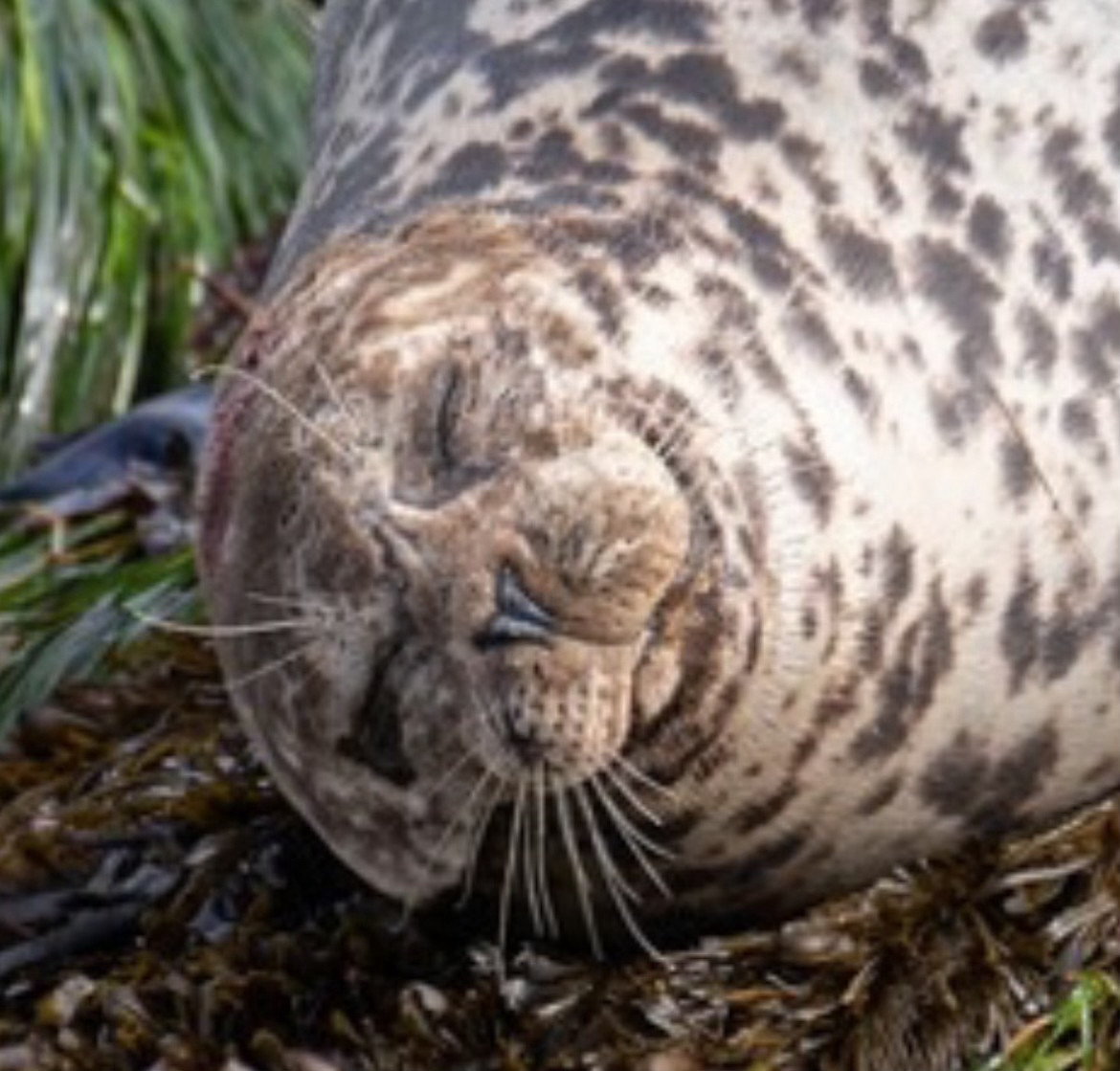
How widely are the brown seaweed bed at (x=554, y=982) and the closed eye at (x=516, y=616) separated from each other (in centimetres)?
81

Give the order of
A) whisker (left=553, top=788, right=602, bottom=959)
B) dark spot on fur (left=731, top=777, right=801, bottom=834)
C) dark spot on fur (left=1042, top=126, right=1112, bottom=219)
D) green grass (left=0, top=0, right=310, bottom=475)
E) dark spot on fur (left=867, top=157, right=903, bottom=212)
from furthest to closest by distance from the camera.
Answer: green grass (left=0, top=0, right=310, bottom=475) → dark spot on fur (left=1042, top=126, right=1112, bottom=219) → dark spot on fur (left=867, top=157, right=903, bottom=212) → dark spot on fur (left=731, top=777, right=801, bottom=834) → whisker (left=553, top=788, right=602, bottom=959)

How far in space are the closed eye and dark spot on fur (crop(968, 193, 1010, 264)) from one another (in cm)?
81

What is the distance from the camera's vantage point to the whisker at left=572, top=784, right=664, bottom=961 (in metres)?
4.22

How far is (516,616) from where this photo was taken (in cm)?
389

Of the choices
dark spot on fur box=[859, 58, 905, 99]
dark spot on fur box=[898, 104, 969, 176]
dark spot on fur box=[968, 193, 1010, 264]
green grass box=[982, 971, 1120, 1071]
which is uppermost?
dark spot on fur box=[859, 58, 905, 99]

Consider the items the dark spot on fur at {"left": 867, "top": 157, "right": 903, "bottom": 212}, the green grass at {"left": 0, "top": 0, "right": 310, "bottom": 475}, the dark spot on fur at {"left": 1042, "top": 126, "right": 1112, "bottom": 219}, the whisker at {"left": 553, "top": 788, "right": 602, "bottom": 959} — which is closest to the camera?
the whisker at {"left": 553, "top": 788, "right": 602, "bottom": 959}

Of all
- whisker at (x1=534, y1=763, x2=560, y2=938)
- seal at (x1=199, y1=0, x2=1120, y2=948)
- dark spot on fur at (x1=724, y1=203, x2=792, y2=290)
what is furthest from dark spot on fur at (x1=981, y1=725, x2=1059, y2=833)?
A: dark spot on fur at (x1=724, y1=203, x2=792, y2=290)

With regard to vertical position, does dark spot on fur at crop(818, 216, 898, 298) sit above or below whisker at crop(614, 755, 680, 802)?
above

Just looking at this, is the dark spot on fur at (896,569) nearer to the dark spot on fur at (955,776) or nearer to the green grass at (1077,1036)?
the dark spot on fur at (955,776)

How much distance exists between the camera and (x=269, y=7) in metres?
9.37

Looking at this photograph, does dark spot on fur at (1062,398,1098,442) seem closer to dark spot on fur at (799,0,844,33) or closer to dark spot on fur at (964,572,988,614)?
dark spot on fur at (964,572,988,614)

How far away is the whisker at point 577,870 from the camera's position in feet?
13.8

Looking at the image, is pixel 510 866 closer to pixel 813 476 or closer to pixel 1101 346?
pixel 813 476

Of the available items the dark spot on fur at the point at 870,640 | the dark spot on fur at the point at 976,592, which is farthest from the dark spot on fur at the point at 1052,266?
the dark spot on fur at the point at 870,640
